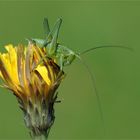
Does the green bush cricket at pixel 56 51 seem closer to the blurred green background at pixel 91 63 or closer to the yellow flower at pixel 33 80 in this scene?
the yellow flower at pixel 33 80

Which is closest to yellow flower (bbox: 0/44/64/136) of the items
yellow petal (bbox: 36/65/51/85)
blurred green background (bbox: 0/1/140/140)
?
yellow petal (bbox: 36/65/51/85)

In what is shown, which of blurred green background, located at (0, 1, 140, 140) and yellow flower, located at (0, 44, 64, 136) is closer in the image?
yellow flower, located at (0, 44, 64, 136)

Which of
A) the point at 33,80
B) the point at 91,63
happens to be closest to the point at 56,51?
the point at 33,80

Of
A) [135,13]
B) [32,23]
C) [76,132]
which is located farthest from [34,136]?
[135,13]

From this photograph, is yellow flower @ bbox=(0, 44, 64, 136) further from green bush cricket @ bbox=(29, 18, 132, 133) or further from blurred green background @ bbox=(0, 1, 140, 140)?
blurred green background @ bbox=(0, 1, 140, 140)

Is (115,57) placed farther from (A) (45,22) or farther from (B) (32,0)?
(A) (45,22)

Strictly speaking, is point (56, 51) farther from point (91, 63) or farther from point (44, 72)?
point (91, 63)

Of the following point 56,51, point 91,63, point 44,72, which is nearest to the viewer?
point 44,72

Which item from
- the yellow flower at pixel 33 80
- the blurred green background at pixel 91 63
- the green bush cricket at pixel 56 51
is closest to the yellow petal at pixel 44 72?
the yellow flower at pixel 33 80
